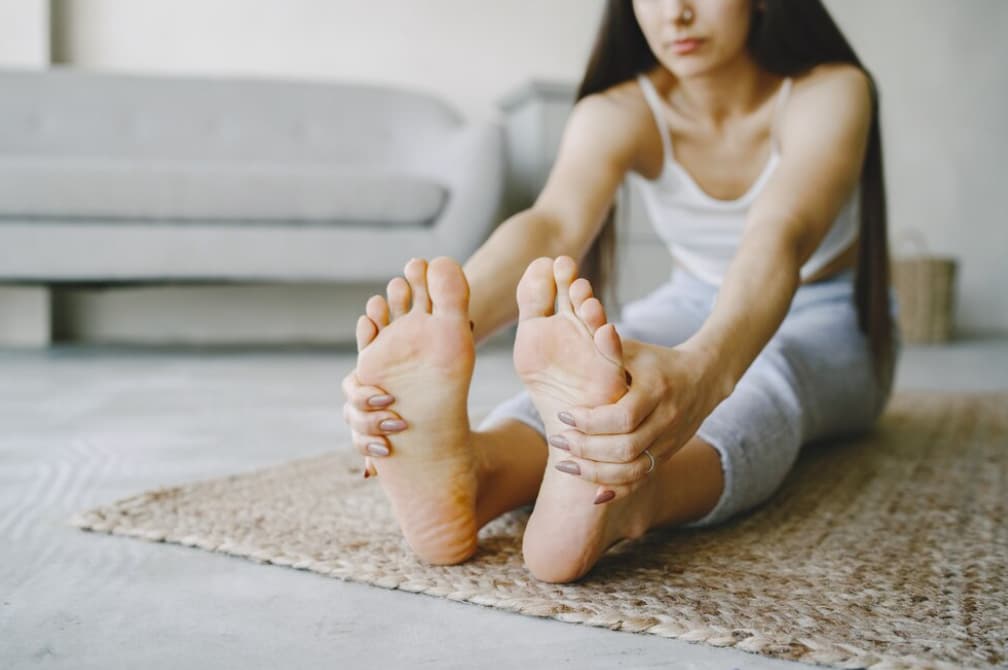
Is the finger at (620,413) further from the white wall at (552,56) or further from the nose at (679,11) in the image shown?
the white wall at (552,56)

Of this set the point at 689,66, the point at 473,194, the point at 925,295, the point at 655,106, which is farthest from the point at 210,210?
the point at 925,295

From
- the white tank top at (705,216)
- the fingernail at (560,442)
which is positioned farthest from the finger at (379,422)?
the white tank top at (705,216)

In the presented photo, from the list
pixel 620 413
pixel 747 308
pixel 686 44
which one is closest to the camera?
pixel 620 413

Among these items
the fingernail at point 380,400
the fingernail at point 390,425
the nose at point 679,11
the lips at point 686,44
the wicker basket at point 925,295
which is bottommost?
the wicker basket at point 925,295

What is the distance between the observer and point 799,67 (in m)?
0.96

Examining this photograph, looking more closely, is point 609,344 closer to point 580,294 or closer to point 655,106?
point 580,294

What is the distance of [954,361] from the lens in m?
2.42

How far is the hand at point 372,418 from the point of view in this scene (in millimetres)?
587

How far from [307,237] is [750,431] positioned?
1.57m

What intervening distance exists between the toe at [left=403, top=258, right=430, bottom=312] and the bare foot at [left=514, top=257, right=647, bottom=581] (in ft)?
0.22

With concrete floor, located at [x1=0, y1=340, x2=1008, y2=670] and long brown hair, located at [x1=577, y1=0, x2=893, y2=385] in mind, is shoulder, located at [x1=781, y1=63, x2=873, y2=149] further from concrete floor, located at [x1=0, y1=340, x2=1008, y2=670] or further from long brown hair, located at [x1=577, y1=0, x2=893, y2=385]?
concrete floor, located at [x1=0, y1=340, x2=1008, y2=670]

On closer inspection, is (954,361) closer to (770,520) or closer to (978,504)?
(978,504)

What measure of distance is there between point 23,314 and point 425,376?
242 centimetres

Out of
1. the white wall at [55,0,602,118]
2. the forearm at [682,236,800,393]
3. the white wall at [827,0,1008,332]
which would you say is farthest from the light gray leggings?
the white wall at [827,0,1008,332]
